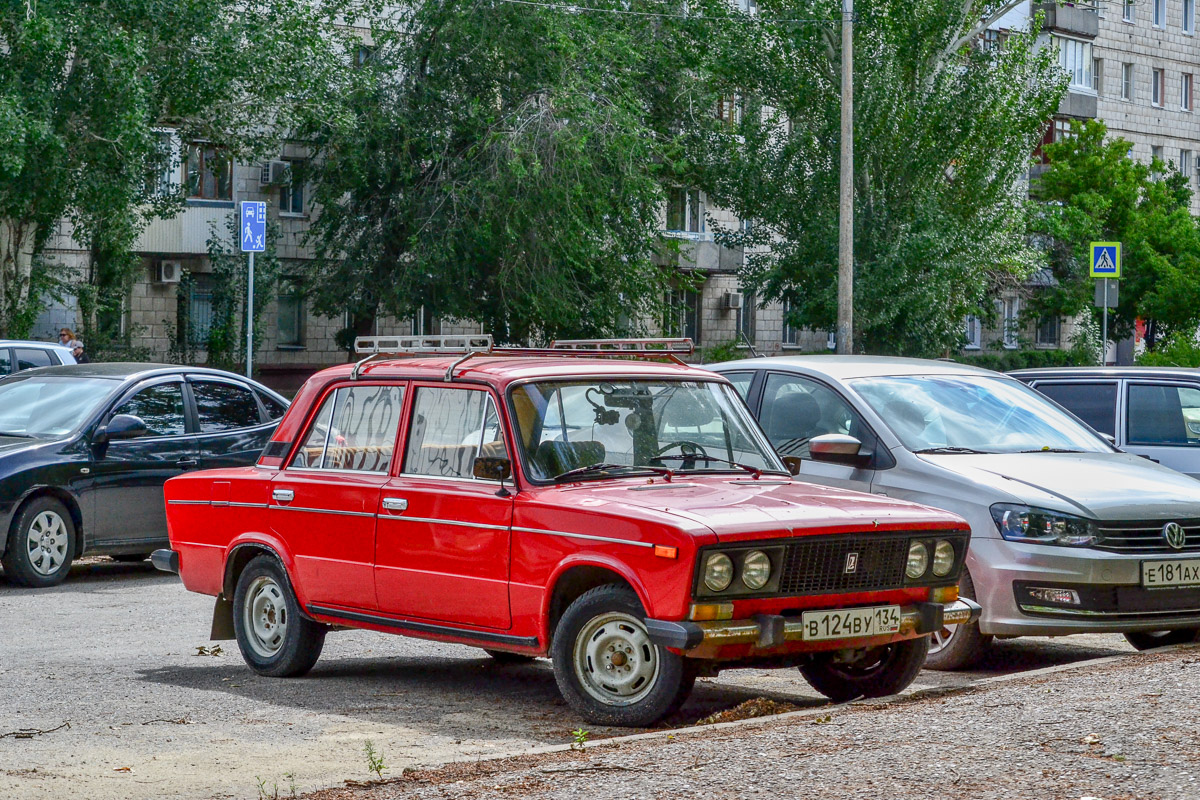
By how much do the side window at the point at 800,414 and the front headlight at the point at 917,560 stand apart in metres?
2.20

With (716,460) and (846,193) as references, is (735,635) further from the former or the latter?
(846,193)

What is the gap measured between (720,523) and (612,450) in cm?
101

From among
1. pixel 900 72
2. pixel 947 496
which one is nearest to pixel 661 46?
pixel 900 72

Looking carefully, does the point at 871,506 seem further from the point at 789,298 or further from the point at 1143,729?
the point at 789,298

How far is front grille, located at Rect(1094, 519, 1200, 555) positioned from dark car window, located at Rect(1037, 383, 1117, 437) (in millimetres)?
3798

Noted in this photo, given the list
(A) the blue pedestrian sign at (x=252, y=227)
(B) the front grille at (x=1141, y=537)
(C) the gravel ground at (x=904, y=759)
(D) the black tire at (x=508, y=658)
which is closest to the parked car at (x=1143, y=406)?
(B) the front grille at (x=1141, y=537)

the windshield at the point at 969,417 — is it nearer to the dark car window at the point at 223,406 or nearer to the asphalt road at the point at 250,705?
the asphalt road at the point at 250,705

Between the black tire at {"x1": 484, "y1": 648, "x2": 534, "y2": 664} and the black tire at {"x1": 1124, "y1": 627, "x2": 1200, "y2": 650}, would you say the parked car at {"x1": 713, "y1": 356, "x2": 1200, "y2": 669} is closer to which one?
the black tire at {"x1": 1124, "y1": 627, "x2": 1200, "y2": 650}

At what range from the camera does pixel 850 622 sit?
7223 millimetres

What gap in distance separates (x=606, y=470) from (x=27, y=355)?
12.4 m

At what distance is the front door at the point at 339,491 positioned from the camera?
826cm

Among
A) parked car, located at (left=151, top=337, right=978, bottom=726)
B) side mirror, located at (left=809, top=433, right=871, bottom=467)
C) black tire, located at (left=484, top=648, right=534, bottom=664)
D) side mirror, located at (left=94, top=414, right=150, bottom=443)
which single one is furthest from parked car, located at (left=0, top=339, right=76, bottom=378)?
side mirror, located at (left=809, top=433, right=871, bottom=467)

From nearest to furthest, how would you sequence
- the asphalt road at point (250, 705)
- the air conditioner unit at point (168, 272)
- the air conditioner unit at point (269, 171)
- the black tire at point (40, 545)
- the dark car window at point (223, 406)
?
the asphalt road at point (250, 705), the black tire at point (40, 545), the dark car window at point (223, 406), the air conditioner unit at point (168, 272), the air conditioner unit at point (269, 171)

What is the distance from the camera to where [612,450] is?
7758 mm
